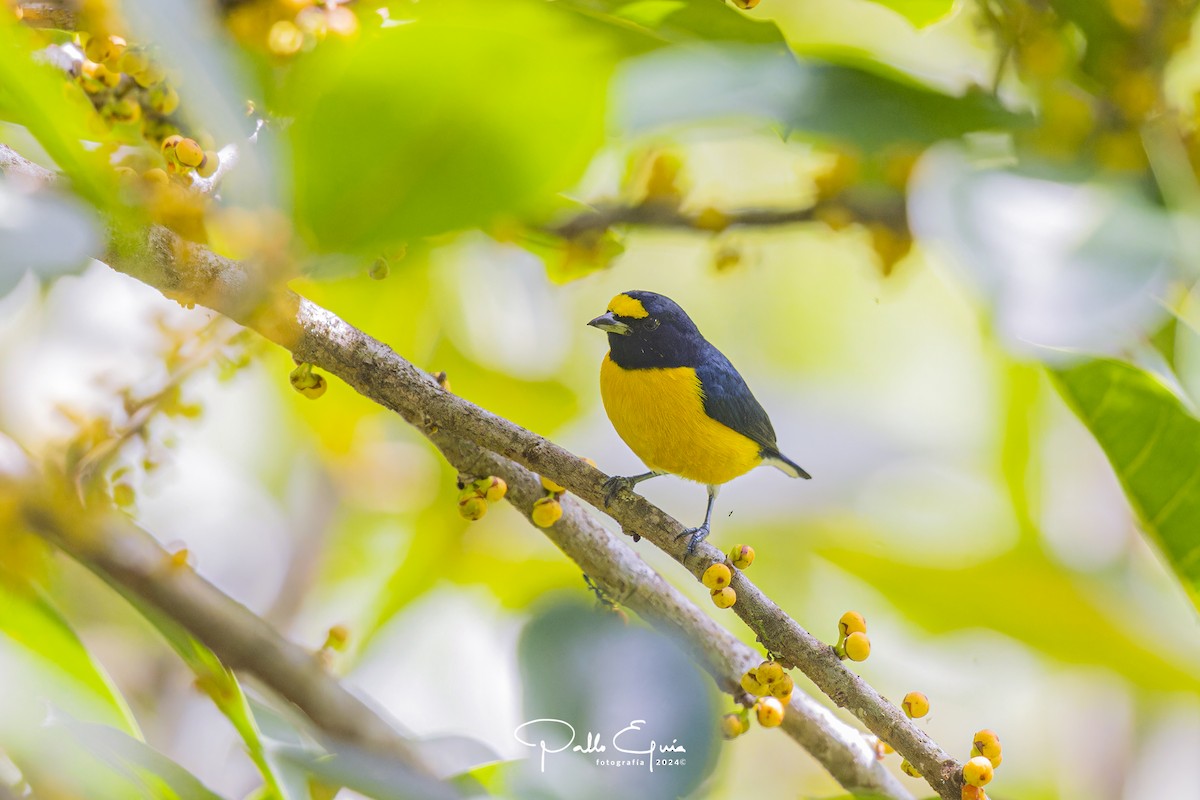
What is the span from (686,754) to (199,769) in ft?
2.91

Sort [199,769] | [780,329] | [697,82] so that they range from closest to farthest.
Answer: [697,82]
[199,769]
[780,329]

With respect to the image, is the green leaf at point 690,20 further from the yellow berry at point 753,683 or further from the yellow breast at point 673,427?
the yellow berry at point 753,683

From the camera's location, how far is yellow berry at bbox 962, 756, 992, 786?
828 millimetres

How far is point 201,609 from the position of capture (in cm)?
109

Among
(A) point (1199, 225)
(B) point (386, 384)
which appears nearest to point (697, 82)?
(B) point (386, 384)

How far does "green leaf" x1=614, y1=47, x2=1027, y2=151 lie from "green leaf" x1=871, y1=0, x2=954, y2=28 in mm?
90

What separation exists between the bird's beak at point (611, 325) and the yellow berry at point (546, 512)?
0.78 feet

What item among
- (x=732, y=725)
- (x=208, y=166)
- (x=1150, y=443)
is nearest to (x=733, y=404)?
(x=732, y=725)

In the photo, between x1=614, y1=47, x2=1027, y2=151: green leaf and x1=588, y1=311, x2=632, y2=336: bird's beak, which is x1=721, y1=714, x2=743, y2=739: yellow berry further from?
x1=614, y1=47, x2=1027, y2=151: green leaf

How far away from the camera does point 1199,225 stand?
39.5 inches

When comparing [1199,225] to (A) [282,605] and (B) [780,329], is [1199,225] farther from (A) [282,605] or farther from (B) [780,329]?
(A) [282,605]

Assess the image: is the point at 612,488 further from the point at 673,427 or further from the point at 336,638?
the point at 336,638

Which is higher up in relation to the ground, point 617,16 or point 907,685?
point 617,16

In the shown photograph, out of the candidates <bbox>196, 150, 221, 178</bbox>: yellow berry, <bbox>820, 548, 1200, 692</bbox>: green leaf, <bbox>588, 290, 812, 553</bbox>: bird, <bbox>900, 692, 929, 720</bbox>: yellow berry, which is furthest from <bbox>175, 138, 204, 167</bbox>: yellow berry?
<bbox>820, 548, 1200, 692</bbox>: green leaf
